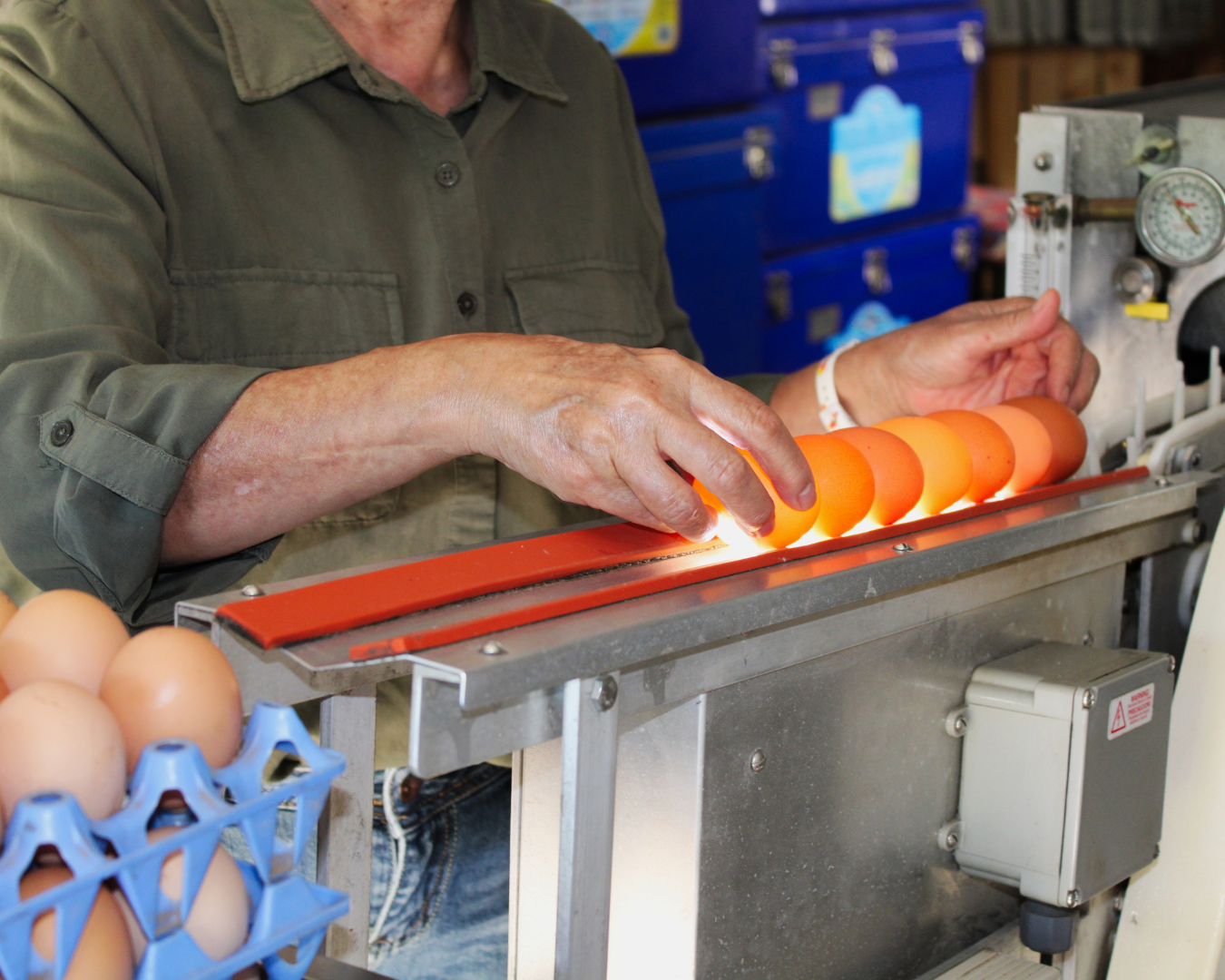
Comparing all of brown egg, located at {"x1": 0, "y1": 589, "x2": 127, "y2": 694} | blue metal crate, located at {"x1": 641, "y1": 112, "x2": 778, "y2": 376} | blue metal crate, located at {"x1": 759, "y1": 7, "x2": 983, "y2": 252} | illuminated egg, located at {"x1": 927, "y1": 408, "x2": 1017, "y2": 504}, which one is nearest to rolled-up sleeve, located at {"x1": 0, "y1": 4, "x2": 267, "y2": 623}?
brown egg, located at {"x1": 0, "y1": 589, "x2": 127, "y2": 694}

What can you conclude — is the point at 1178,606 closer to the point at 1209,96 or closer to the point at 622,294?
the point at 1209,96

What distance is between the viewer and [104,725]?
68 cm

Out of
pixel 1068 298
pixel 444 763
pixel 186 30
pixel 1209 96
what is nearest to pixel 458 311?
pixel 186 30

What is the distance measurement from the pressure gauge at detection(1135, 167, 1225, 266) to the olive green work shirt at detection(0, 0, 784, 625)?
61 cm

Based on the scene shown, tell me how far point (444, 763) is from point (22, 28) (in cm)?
87

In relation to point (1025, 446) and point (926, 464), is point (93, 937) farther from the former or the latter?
point (1025, 446)

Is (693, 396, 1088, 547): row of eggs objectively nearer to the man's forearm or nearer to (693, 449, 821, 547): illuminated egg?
(693, 449, 821, 547): illuminated egg

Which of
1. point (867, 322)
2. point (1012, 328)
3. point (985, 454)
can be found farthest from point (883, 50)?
point (985, 454)

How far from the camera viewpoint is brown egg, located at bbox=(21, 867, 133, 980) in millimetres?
636

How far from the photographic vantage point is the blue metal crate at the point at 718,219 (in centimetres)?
324

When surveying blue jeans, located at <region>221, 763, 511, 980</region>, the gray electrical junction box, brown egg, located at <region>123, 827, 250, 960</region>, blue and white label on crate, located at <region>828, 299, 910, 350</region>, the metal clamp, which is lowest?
blue jeans, located at <region>221, 763, 511, 980</region>

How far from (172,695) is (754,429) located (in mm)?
439

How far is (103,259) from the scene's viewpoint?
115 centimetres

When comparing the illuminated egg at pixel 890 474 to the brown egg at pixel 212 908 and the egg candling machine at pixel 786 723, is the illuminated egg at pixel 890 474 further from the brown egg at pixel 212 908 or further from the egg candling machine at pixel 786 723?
the brown egg at pixel 212 908
